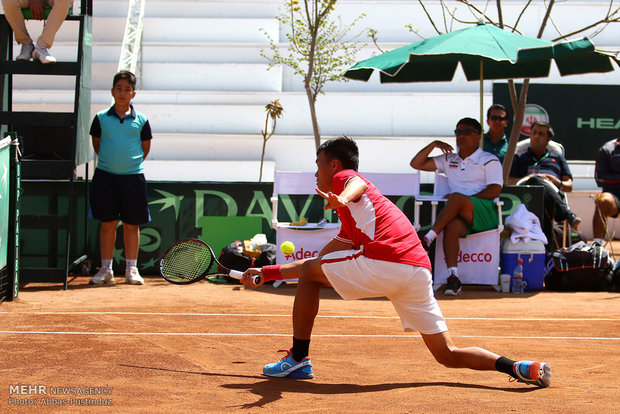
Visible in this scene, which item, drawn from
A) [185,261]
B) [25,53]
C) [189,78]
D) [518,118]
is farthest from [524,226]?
[189,78]

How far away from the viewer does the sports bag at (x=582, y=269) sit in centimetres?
950

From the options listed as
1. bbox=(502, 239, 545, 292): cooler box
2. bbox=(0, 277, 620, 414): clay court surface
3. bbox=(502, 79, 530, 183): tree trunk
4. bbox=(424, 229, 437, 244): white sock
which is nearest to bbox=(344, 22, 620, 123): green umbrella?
bbox=(502, 79, 530, 183): tree trunk

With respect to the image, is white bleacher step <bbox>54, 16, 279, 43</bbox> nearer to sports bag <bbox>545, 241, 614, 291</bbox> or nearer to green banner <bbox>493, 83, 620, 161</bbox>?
green banner <bbox>493, 83, 620, 161</bbox>

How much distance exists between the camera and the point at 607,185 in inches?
430

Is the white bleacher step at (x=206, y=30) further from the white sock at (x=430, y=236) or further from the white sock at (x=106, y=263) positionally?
the white sock at (x=430, y=236)

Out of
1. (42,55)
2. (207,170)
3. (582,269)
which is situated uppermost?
(42,55)

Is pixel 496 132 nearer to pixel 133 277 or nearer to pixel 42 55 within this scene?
pixel 133 277

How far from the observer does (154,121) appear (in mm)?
17516

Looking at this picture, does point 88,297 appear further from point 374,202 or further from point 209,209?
point 374,202

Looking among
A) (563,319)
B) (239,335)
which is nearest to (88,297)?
(239,335)

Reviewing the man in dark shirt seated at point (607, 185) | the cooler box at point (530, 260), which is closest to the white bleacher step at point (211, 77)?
the man in dark shirt seated at point (607, 185)

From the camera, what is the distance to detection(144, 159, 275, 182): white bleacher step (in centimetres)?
1691

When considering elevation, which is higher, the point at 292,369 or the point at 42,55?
the point at 42,55

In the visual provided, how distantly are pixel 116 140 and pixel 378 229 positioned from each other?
5.06 metres
